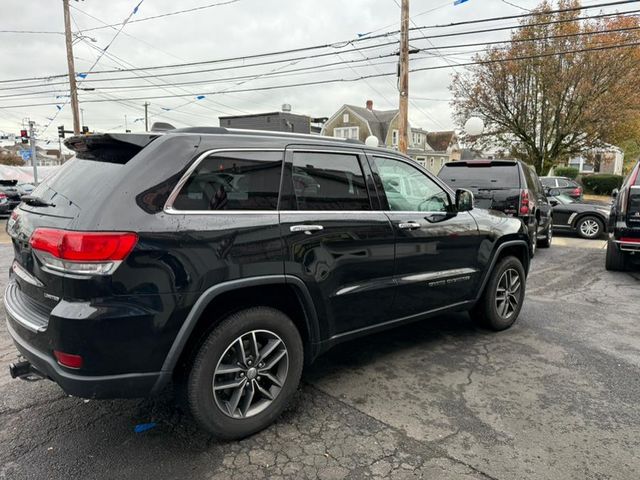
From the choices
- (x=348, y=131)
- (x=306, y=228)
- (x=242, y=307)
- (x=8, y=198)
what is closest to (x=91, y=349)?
(x=242, y=307)

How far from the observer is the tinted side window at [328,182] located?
3.02 metres

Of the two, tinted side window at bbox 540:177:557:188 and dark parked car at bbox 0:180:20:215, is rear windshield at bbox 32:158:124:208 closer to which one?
dark parked car at bbox 0:180:20:215

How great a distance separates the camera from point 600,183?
32469 mm

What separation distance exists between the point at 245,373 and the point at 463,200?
248cm

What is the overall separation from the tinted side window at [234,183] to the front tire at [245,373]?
2.14 ft

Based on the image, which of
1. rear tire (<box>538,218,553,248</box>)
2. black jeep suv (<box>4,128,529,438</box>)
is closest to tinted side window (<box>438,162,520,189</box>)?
rear tire (<box>538,218,553,248</box>)

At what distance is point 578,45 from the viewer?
2217 cm

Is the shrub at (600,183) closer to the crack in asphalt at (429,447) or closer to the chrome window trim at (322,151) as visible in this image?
the chrome window trim at (322,151)

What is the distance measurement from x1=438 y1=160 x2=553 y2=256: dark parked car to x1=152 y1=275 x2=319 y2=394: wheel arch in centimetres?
548

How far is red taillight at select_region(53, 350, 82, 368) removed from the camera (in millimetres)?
2250

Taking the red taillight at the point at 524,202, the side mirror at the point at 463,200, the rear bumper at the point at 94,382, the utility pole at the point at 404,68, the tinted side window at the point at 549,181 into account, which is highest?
the utility pole at the point at 404,68

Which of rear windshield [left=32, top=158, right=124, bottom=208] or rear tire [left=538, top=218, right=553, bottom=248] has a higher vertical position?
rear windshield [left=32, top=158, right=124, bottom=208]

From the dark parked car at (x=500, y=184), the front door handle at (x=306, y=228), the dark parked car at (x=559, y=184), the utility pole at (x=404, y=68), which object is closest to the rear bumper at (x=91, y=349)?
the front door handle at (x=306, y=228)

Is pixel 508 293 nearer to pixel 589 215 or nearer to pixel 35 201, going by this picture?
pixel 35 201
